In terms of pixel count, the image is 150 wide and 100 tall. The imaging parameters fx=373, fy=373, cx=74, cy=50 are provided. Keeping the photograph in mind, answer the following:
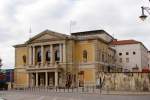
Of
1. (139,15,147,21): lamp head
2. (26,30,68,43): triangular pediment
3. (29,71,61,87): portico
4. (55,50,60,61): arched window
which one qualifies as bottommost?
(29,71,61,87): portico

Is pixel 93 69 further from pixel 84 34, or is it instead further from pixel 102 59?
pixel 84 34

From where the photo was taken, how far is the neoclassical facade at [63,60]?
9349cm

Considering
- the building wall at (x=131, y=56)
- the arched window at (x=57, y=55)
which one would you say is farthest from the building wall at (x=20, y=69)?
the building wall at (x=131, y=56)

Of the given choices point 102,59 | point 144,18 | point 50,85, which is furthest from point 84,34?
point 144,18

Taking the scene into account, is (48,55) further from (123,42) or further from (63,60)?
(123,42)

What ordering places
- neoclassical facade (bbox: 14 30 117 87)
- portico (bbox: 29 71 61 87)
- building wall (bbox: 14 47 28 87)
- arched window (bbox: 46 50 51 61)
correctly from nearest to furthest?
neoclassical facade (bbox: 14 30 117 87) < portico (bbox: 29 71 61 87) < arched window (bbox: 46 50 51 61) < building wall (bbox: 14 47 28 87)

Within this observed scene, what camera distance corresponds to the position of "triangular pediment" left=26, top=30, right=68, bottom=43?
9588 cm

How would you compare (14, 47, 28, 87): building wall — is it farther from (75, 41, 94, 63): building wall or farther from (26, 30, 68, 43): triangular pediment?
(75, 41, 94, 63): building wall

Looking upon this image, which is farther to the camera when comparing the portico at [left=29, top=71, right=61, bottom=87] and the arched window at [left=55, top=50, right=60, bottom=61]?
the arched window at [left=55, top=50, right=60, bottom=61]

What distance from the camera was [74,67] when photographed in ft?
317

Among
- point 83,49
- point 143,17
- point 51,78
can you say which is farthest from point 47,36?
point 143,17

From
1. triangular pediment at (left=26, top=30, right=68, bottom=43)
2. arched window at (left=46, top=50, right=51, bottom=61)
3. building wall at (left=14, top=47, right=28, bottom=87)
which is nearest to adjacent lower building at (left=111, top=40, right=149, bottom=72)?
arched window at (left=46, top=50, right=51, bottom=61)

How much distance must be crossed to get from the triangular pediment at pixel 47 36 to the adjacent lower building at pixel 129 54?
32.3m

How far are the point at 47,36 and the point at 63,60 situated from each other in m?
8.04
